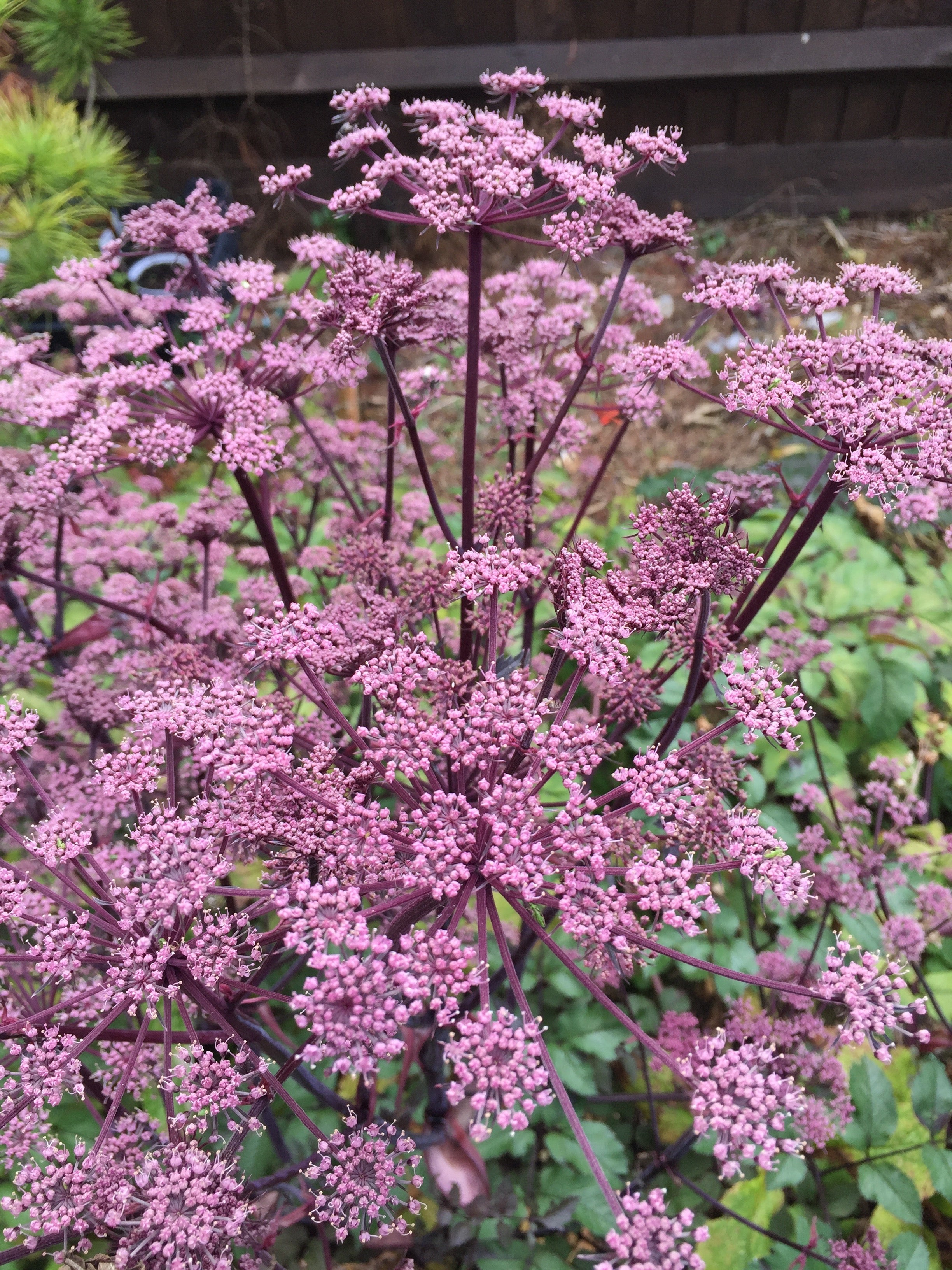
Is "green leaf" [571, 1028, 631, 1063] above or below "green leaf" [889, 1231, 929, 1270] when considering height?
above

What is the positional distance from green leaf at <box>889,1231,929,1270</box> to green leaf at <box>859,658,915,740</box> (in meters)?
1.73

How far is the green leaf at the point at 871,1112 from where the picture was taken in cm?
243

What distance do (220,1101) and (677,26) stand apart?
24.5 ft

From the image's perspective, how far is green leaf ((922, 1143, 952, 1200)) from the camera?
2.27 meters

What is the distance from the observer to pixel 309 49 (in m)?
6.61

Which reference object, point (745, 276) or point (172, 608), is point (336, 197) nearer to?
point (745, 276)

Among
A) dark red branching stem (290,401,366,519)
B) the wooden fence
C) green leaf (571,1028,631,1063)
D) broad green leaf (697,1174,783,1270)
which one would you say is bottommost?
broad green leaf (697,1174,783,1270)

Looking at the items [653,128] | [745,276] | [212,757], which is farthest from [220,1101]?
[653,128]

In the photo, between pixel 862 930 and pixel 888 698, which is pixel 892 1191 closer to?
pixel 862 930

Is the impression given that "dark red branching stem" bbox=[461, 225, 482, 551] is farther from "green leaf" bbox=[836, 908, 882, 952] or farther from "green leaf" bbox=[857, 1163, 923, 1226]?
"green leaf" bbox=[857, 1163, 923, 1226]

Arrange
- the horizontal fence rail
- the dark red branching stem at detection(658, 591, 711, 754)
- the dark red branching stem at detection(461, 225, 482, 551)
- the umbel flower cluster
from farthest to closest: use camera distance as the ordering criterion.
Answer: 1. the horizontal fence rail
2. the dark red branching stem at detection(461, 225, 482, 551)
3. the dark red branching stem at detection(658, 591, 711, 754)
4. the umbel flower cluster

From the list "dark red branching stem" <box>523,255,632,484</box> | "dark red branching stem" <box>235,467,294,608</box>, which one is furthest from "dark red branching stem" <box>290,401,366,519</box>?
"dark red branching stem" <box>523,255,632,484</box>

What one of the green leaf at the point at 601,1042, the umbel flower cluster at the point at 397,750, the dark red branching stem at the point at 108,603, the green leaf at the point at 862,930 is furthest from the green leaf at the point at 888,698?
the dark red branching stem at the point at 108,603

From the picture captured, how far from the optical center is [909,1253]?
2145mm
